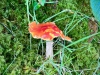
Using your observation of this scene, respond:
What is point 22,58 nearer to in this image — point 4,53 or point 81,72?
point 4,53

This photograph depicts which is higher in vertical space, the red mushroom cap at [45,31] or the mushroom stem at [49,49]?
the red mushroom cap at [45,31]

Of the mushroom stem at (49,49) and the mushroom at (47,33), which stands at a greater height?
the mushroom at (47,33)

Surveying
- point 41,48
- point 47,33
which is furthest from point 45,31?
point 41,48

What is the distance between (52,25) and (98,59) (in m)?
0.36

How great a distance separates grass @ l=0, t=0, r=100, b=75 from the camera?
1129 mm

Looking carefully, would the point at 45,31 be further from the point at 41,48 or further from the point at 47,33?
the point at 41,48

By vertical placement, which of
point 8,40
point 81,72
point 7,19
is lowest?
point 81,72

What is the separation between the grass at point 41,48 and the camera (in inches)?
44.4

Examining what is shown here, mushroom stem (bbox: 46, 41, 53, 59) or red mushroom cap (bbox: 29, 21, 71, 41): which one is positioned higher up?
red mushroom cap (bbox: 29, 21, 71, 41)

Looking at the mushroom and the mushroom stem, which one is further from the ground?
the mushroom

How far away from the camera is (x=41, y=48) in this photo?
1.22 metres

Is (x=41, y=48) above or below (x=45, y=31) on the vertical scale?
below

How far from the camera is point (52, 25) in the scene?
114cm

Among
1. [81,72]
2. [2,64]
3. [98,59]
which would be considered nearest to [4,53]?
[2,64]
